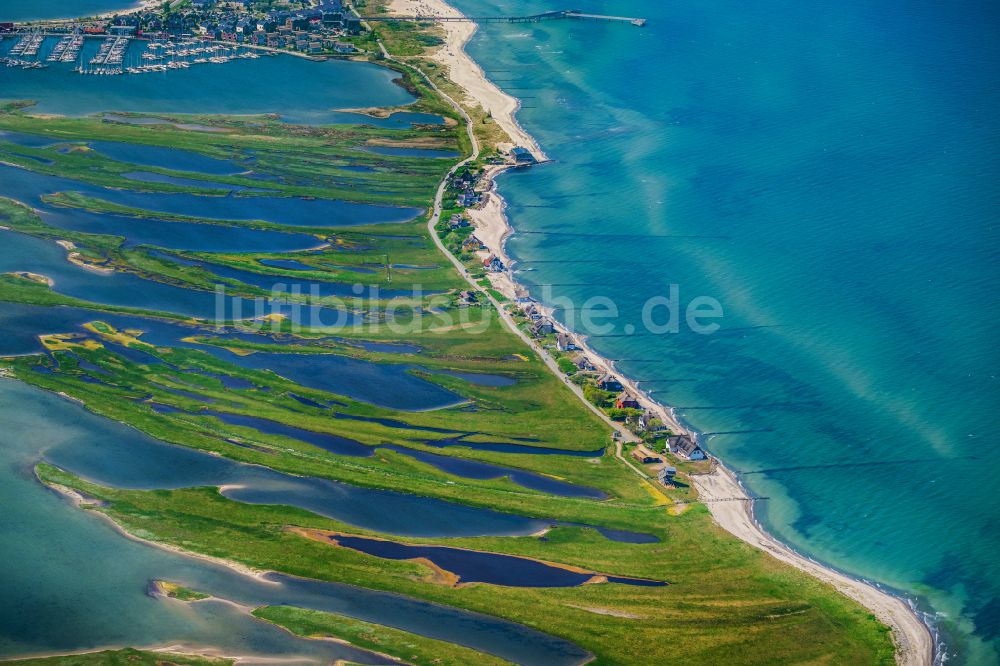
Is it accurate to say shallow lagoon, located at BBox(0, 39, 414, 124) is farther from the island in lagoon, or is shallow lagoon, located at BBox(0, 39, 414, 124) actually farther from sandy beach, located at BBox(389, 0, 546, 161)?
the island in lagoon

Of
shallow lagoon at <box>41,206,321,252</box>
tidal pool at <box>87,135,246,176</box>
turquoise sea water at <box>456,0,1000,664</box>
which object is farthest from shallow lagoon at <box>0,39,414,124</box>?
shallow lagoon at <box>41,206,321,252</box>

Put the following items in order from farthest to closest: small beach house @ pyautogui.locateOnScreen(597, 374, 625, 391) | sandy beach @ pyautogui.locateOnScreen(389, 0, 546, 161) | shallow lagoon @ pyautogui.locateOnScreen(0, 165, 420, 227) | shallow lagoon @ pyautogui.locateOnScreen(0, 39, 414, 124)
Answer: shallow lagoon @ pyautogui.locateOnScreen(0, 39, 414, 124) < sandy beach @ pyautogui.locateOnScreen(389, 0, 546, 161) < shallow lagoon @ pyautogui.locateOnScreen(0, 165, 420, 227) < small beach house @ pyautogui.locateOnScreen(597, 374, 625, 391)

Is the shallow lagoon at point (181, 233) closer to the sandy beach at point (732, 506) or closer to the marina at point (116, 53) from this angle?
the sandy beach at point (732, 506)

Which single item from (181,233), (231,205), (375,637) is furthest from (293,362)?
(231,205)

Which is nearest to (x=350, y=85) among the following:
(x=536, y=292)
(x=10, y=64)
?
(x=10, y=64)

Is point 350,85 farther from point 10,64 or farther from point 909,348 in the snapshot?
point 909,348

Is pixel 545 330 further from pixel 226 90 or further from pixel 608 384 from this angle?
pixel 226 90

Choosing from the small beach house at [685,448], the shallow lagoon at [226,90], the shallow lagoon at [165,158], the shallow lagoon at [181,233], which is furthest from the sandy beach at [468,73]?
the small beach house at [685,448]
